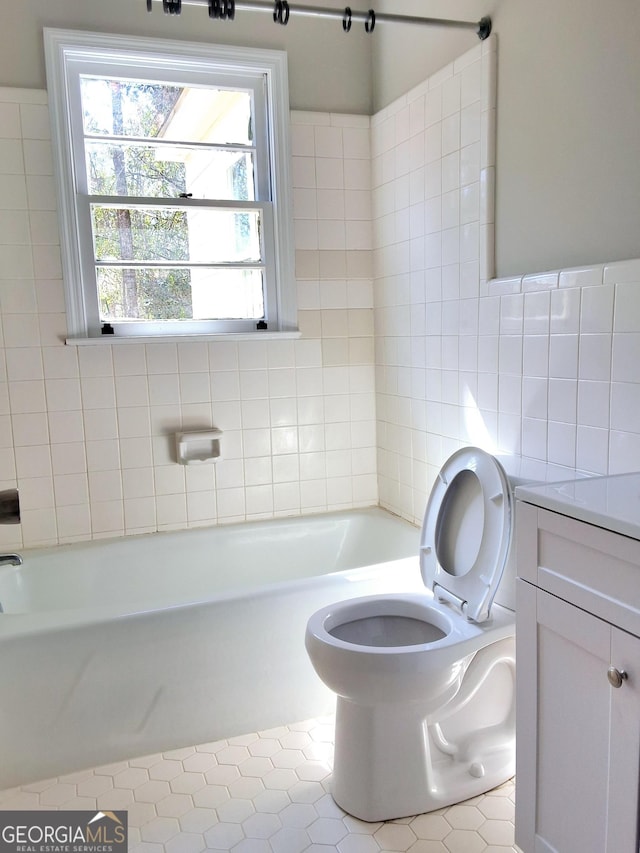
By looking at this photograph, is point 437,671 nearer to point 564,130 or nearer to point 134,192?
point 564,130

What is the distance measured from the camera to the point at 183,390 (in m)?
2.66

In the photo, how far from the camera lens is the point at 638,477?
1437mm

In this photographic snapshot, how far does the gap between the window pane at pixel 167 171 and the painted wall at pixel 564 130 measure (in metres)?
0.95

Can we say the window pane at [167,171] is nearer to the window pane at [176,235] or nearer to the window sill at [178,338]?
the window pane at [176,235]

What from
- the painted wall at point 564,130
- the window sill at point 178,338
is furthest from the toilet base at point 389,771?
the window sill at point 178,338

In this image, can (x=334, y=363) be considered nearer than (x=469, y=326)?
No

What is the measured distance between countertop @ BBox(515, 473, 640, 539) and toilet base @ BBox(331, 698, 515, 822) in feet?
2.55

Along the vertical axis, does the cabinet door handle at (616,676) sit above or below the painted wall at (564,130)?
below

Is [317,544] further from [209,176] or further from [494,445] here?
[209,176]

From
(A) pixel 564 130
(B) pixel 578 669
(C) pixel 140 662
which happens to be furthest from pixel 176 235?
(B) pixel 578 669

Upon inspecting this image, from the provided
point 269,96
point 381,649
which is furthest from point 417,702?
point 269,96

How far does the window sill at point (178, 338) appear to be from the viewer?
248 cm

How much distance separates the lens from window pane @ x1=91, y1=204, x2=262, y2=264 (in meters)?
2.56

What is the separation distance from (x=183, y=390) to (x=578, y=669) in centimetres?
188
